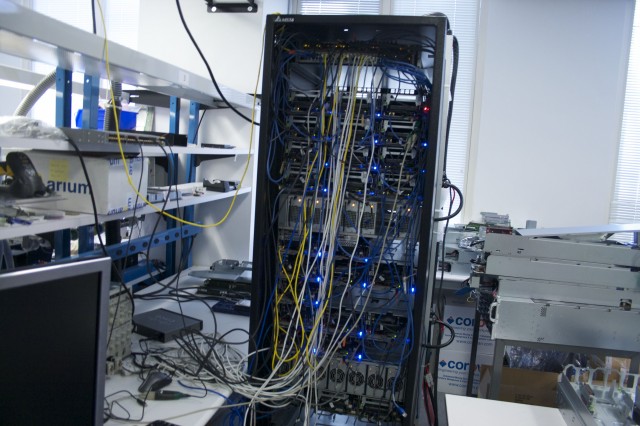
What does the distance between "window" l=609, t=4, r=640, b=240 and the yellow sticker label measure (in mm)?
3291

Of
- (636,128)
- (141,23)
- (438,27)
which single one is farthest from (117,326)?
(636,128)

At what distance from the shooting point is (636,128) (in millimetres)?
3219

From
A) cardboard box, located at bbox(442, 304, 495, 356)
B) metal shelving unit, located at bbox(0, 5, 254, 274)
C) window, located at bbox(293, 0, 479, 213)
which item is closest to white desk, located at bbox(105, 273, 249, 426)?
metal shelving unit, located at bbox(0, 5, 254, 274)

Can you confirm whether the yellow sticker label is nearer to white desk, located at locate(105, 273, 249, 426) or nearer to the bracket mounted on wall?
white desk, located at locate(105, 273, 249, 426)

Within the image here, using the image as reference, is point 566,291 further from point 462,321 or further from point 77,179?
point 77,179

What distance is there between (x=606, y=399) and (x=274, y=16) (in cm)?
148

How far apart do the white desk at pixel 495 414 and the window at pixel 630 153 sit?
7.45 feet

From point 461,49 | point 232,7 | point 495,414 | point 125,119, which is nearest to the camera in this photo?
point 495,414

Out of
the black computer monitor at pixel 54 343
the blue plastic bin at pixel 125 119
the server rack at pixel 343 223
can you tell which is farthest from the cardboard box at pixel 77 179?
the blue plastic bin at pixel 125 119

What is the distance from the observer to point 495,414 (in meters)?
1.46

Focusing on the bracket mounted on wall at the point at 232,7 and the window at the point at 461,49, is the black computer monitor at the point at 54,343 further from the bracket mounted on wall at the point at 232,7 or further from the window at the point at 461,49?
the window at the point at 461,49

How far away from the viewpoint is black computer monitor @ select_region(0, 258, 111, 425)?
82 cm

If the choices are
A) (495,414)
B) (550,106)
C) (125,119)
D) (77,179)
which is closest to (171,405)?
(77,179)

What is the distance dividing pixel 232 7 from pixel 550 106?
2.17 m
